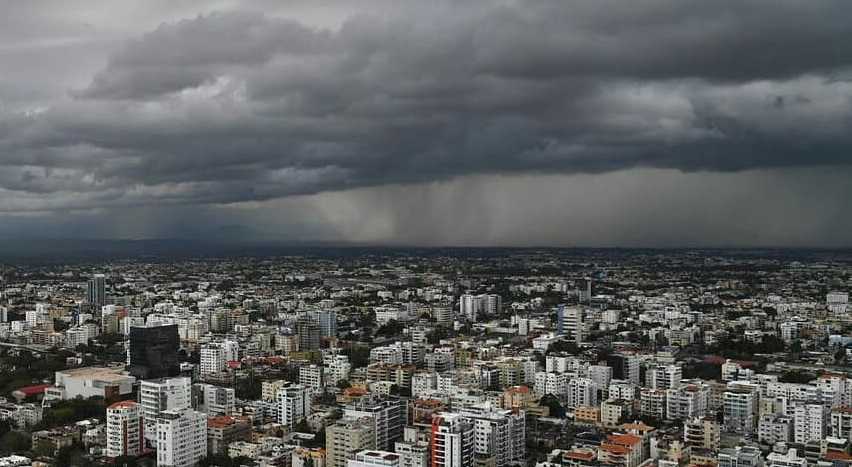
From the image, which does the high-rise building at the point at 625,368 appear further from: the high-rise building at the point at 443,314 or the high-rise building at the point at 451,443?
the high-rise building at the point at 443,314

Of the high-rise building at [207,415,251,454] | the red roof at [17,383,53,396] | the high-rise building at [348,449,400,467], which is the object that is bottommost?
the red roof at [17,383,53,396]

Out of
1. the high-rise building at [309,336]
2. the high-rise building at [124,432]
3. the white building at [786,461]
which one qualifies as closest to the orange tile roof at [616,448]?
the white building at [786,461]

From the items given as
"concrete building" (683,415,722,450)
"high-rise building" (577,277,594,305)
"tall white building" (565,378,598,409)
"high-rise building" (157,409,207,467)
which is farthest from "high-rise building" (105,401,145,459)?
"high-rise building" (577,277,594,305)

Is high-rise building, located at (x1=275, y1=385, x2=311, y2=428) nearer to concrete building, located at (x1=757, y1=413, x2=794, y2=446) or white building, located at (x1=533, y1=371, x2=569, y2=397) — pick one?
white building, located at (x1=533, y1=371, x2=569, y2=397)

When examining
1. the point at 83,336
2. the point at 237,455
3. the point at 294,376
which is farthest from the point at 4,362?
the point at 237,455

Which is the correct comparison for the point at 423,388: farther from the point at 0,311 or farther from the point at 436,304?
the point at 0,311

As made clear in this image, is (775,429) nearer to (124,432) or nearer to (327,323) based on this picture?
(124,432)

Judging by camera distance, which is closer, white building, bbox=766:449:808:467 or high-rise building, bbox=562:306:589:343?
white building, bbox=766:449:808:467

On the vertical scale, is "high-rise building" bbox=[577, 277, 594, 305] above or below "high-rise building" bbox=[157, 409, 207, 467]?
above

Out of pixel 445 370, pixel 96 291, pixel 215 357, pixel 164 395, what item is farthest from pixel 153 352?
pixel 96 291
